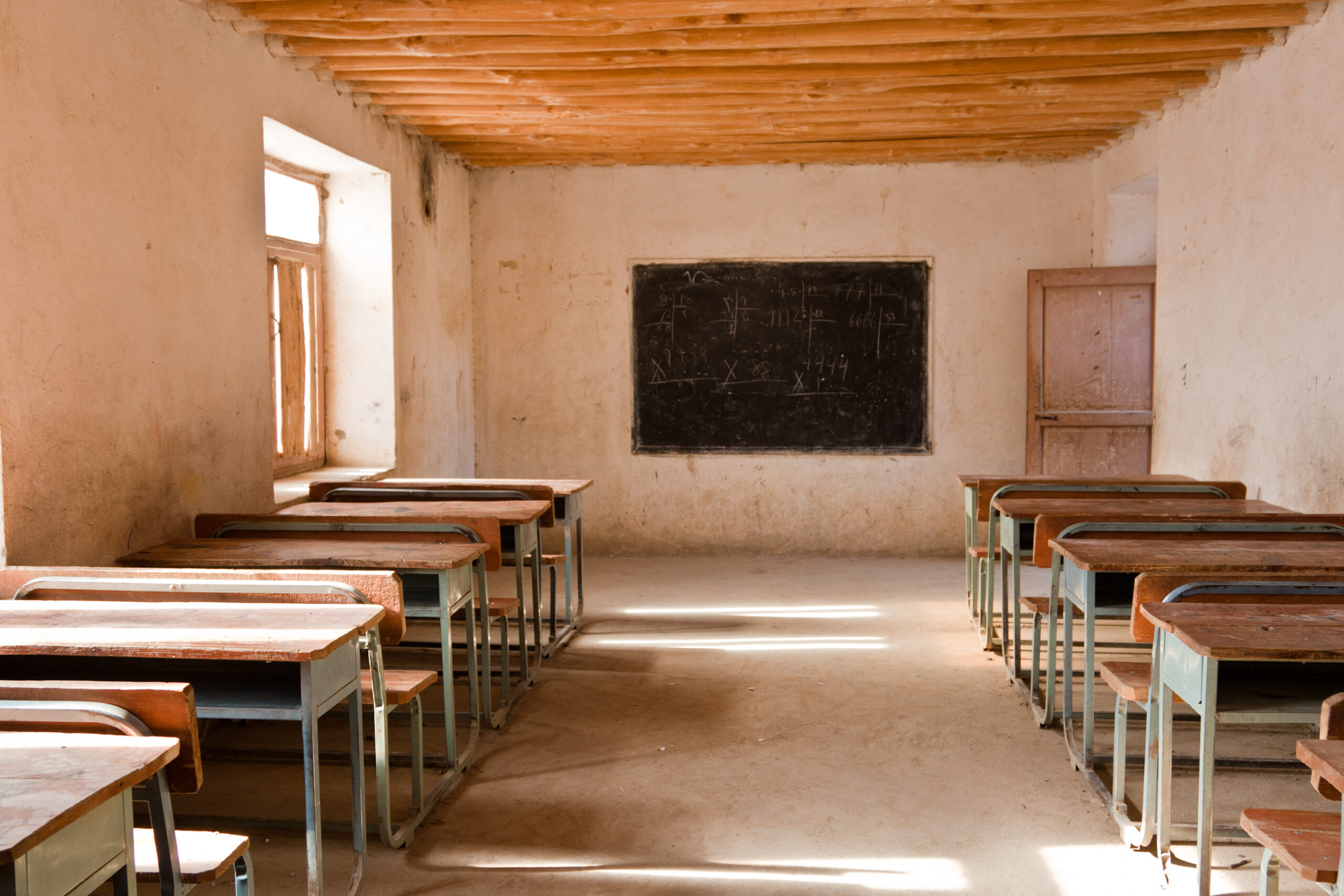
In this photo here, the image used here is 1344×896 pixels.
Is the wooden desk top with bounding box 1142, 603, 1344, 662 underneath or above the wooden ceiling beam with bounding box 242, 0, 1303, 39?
underneath

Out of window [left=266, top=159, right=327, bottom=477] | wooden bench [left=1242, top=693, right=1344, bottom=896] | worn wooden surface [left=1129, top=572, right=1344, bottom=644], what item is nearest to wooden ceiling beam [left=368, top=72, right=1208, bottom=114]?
window [left=266, top=159, right=327, bottom=477]

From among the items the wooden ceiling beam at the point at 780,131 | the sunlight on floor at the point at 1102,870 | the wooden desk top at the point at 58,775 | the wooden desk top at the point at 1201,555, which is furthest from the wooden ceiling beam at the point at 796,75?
the wooden desk top at the point at 58,775

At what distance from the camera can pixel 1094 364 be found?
6.51 metres

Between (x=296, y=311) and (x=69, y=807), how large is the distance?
4.47m

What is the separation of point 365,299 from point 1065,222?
4.45 m

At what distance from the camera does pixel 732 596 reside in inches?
231

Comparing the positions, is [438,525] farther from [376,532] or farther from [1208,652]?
[1208,652]

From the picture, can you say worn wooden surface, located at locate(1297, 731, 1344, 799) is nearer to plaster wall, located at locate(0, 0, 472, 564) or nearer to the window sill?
plaster wall, located at locate(0, 0, 472, 564)

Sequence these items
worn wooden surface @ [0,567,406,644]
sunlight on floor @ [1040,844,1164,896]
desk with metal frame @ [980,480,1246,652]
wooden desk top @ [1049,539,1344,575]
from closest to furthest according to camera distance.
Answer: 1. sunlight on floor @ [1040,844,1164,896]
2. worn wooden surface @ [0,567,406,644]
3. wooden desk top @ [1049,539,1344,575]
4. desk with metal frame @ [980,480,1246,652]

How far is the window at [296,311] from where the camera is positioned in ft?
17.1

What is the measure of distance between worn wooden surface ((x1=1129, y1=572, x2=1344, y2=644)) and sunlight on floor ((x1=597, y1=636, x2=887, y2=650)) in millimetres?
2074

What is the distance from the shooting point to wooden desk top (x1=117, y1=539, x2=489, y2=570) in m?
3.01

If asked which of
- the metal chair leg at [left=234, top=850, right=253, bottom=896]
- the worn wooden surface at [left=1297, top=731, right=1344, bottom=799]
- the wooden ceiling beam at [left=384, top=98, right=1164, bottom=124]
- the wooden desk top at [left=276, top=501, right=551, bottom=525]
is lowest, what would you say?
the metal chair leg at [left=234, top=850, right=253, bottom=896]

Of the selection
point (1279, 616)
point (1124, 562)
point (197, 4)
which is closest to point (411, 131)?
point (197, 4)
